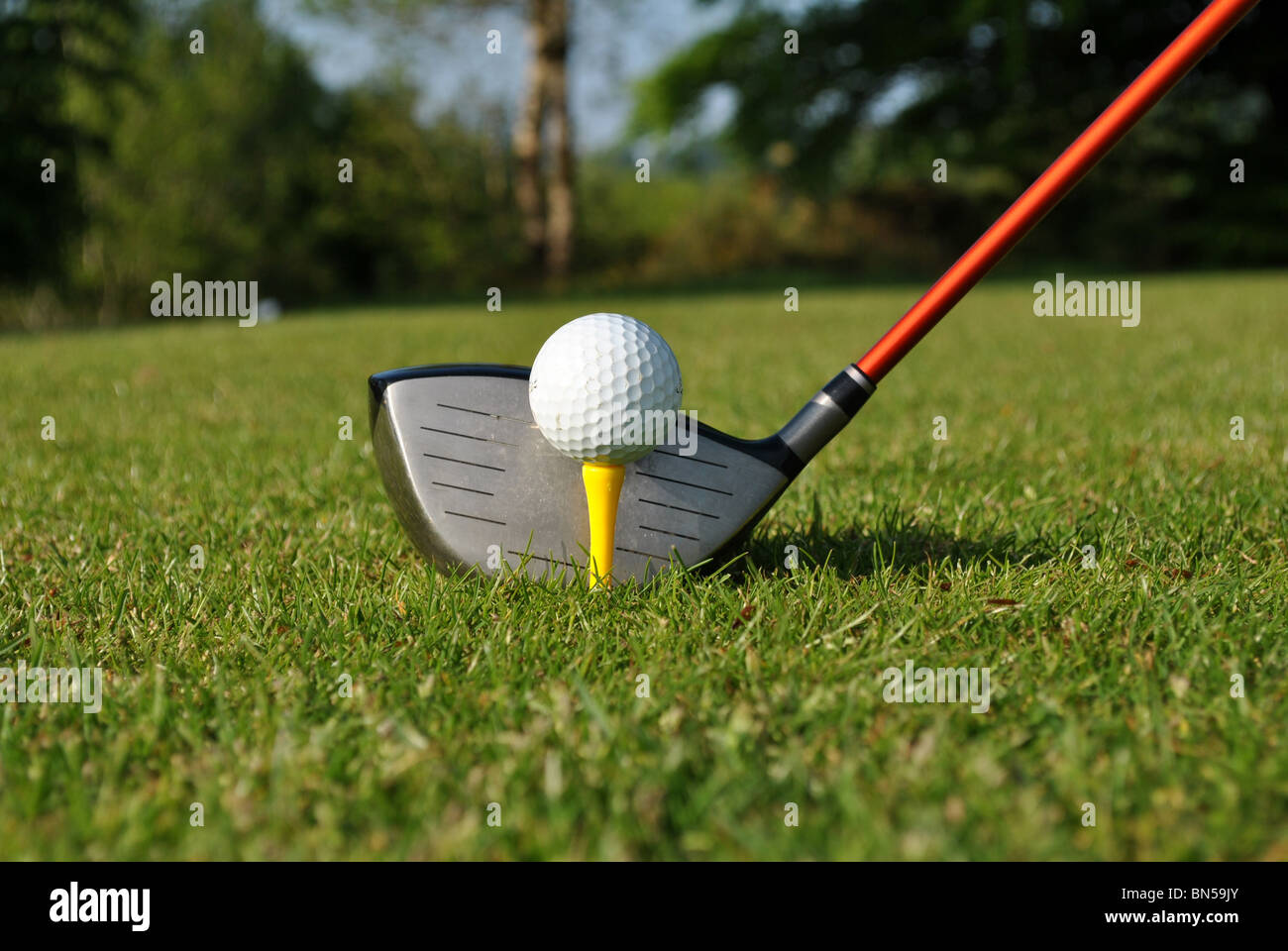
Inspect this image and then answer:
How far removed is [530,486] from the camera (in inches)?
89.2

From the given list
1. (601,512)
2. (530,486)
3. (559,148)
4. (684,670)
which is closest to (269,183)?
(559,148)

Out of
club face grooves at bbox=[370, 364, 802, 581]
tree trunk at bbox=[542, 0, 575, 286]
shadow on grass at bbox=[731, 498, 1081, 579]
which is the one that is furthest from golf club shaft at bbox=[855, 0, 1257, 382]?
tree trunk at bbox=[542, 0, 575, 286]

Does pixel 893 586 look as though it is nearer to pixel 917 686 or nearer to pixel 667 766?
pixel 917 686

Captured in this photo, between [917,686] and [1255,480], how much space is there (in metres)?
2.23

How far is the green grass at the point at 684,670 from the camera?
140 cm

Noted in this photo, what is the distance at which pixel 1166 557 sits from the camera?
→ 2.54 meters

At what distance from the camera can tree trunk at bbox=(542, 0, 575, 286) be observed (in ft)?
71.7

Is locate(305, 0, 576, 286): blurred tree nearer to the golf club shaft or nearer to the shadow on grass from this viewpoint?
the shadow on grass

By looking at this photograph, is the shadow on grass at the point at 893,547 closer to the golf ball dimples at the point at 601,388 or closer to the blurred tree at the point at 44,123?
the golf ball dimples at the point at 601,388

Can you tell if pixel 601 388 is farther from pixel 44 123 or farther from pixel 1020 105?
pixel 1020 105

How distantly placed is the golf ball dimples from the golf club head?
0.34ft
